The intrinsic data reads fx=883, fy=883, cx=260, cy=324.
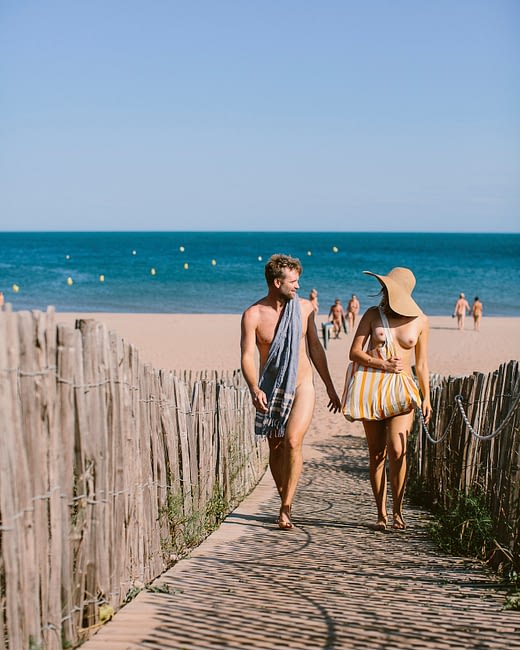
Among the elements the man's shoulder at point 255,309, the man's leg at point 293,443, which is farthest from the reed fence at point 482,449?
the man's shoulder at point 255,309

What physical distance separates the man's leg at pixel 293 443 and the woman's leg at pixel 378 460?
41 cm

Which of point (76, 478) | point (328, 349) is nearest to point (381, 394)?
point (76, 478)

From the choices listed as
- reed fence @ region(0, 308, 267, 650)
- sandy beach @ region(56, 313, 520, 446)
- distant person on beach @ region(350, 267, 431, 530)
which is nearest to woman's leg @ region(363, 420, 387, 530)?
distant person on beach @ region(350, 267, 431, 530)

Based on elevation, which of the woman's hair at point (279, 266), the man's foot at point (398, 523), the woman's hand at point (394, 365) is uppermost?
the woman's hair at point (279, 266)

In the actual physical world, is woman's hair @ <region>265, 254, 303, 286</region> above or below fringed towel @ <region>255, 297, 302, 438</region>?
above

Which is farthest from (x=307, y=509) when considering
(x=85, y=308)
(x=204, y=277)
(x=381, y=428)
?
(x=204, y=277)

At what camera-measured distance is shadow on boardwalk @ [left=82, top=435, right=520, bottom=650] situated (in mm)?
3127

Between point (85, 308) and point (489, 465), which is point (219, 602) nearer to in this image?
point (489, 465)

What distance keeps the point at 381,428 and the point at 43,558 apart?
3.23 m

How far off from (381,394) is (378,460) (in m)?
0.51

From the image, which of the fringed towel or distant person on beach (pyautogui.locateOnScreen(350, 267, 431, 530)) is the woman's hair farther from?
distant person on beach (pyautogui.locateOnScreen(350, 267, 431, 530))

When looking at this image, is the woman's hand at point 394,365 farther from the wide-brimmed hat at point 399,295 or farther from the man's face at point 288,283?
the man's face at point 288,283

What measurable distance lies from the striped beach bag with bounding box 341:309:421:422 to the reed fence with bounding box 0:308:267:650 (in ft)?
4.34

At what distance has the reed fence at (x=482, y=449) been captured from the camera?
171 inches
